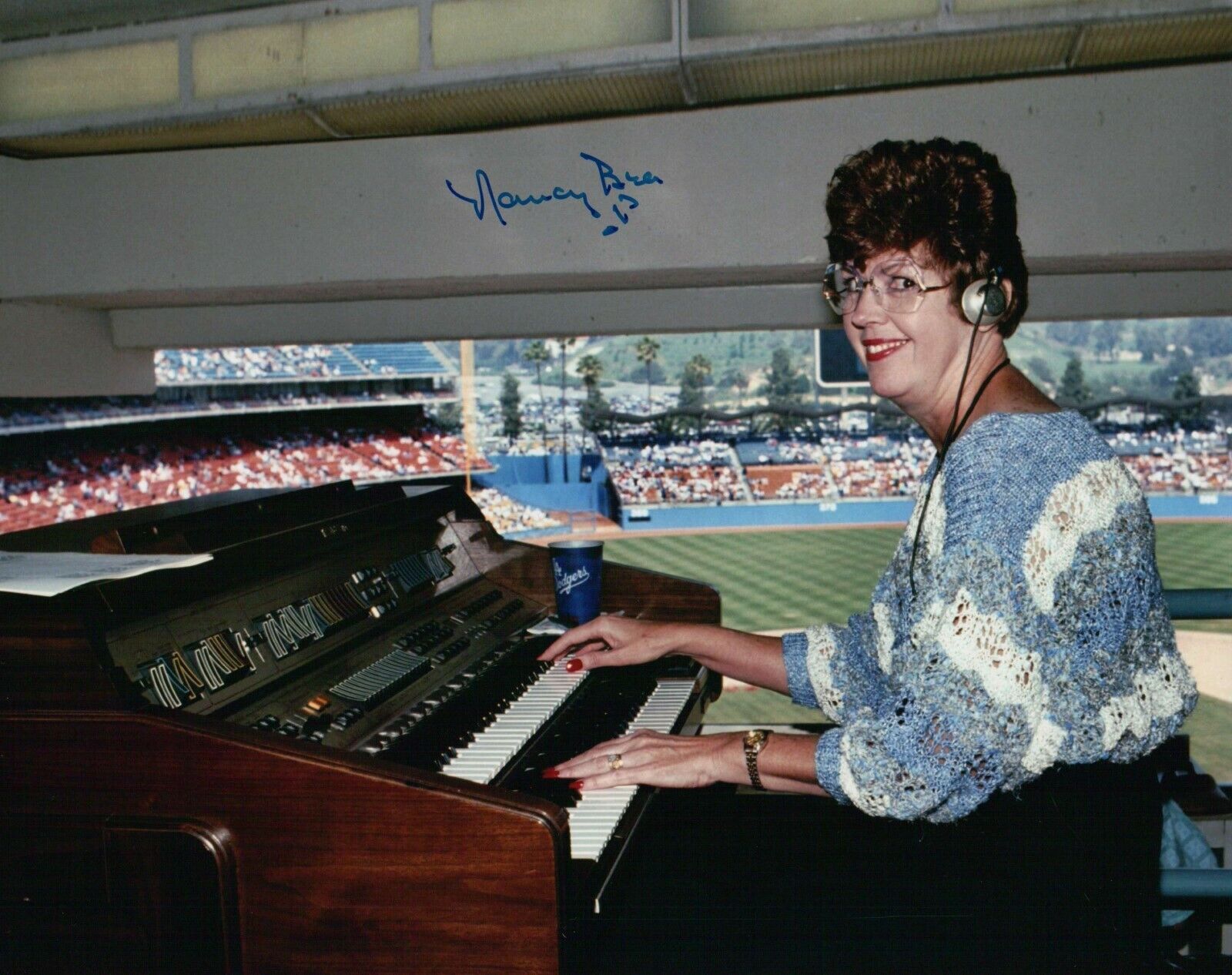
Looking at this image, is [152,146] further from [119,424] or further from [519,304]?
[119,424]

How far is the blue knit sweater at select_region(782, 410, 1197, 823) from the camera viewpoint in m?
0.95

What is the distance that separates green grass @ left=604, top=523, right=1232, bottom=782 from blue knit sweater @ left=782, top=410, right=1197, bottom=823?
886 centimetres

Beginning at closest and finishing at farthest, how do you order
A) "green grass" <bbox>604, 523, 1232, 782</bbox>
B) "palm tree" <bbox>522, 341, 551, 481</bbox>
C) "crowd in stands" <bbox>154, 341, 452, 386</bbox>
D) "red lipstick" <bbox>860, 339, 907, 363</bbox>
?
1. "red lipstick" <bbox>860, 339, 907, 363</bbox>
2. "green grass" <bbox>604, 523, 1232, 782</bbox>
3. "crowd in stands" <bbox>154, 341, 452, 386</bbox>
4. "palm tree" <bbox>522, 341, 551, 481</bbox>

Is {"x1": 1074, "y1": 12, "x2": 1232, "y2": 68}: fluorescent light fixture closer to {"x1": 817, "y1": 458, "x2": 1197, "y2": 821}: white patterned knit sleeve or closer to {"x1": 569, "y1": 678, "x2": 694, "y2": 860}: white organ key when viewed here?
{"x1": 817, "y1": 458, "x2": 1197, "y2": 821}: white patterned knit sleeve

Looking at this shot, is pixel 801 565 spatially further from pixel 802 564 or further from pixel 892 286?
pixel 892 286

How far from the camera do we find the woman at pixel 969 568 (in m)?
0.95

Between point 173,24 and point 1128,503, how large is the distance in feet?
7.05

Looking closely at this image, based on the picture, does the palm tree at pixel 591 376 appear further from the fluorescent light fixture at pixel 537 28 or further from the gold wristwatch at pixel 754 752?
the gold wristwatch at pixel 754 752

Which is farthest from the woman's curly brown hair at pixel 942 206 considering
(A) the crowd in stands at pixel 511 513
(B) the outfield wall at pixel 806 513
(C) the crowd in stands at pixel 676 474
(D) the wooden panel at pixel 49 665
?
(C) the crowd in stands at pixel 676 474

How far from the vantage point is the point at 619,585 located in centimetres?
204

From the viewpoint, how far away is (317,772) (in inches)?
36.9

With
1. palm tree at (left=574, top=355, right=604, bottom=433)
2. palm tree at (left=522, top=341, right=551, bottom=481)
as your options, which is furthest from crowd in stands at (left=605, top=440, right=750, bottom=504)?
palm tree at (left=522, top=341, right=551, bottom=481)

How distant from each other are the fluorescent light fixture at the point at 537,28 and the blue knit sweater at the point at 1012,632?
127cm

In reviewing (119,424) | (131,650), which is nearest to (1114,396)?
(119,424)
